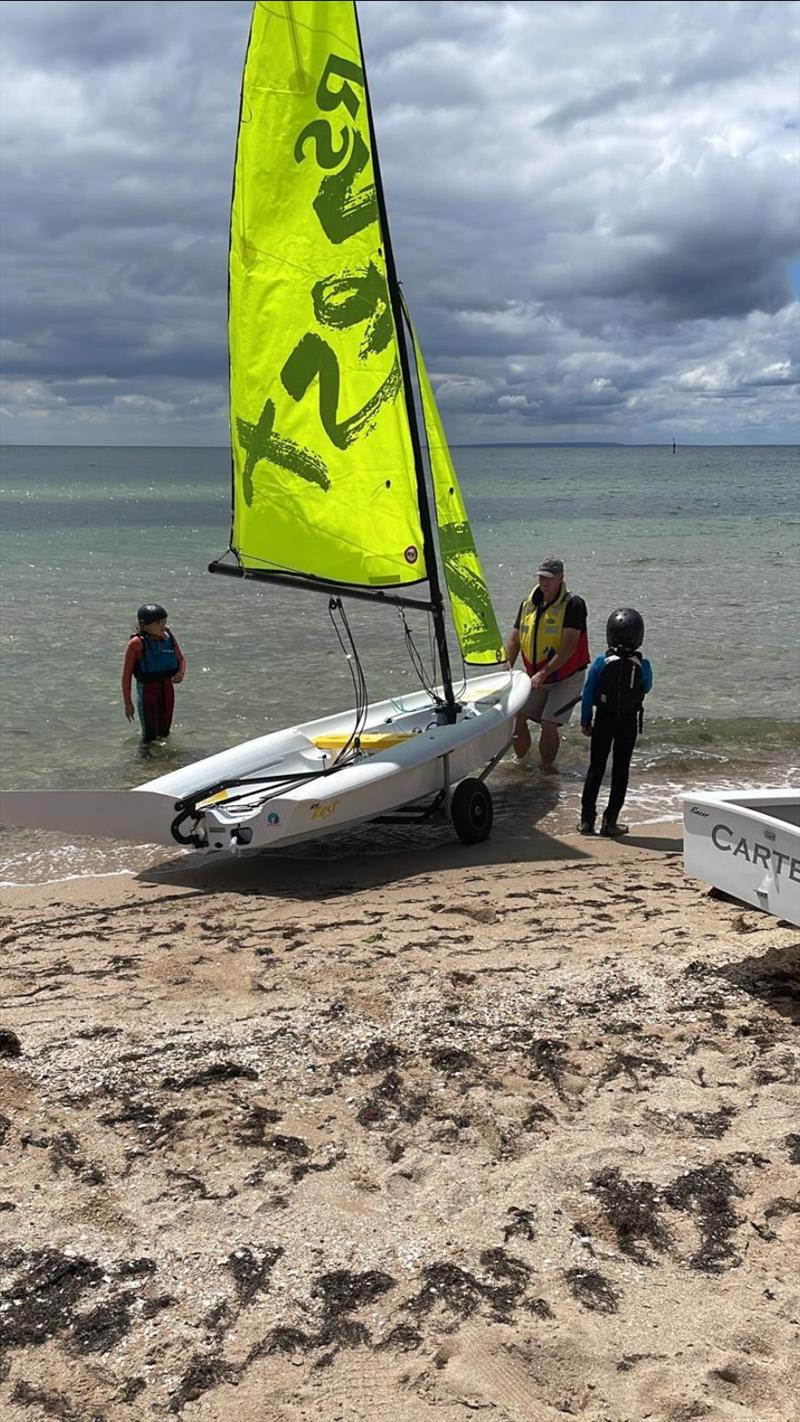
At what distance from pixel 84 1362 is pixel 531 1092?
187 centimetres

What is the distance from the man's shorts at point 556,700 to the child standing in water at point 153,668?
3384 millimetres

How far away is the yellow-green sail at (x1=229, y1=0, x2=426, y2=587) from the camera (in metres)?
7.12

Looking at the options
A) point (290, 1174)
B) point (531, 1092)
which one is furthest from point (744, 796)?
point (290, 1174)

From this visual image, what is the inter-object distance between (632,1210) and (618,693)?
4560 millimetres

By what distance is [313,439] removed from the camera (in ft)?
24.7

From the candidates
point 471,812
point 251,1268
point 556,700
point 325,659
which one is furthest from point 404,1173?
point 325,659

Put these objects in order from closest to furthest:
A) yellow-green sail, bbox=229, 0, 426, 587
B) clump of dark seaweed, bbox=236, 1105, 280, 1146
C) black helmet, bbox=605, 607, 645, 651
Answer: clump of dark seaweed, bbox=236, 1105, 280, 1146
yellow-green sail, bbox=229, 0, 426, 587
black helmet, bbox=605, 607, 645, 651

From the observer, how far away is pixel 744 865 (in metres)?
4.92

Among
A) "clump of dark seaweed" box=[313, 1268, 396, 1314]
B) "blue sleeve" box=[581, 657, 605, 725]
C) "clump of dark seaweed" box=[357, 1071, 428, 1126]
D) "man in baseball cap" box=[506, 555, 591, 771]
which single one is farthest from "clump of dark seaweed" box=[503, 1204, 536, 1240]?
"man in baseball cap" box=[506, 555, 591, 771]

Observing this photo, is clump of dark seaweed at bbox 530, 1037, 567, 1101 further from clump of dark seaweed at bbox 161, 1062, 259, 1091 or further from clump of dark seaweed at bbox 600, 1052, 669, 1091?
clump of dark seaweed at bbox 161, 1062, 259, 1091

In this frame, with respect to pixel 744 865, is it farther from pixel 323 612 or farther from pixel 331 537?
pixel 323 612

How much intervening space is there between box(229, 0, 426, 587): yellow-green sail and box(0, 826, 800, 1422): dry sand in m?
3.09

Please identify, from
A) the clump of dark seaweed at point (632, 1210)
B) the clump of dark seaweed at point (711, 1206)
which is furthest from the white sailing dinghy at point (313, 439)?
the clump of dark seaweed at point (711, 1206)

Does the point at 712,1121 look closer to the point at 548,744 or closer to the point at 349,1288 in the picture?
the point at 349,1288
